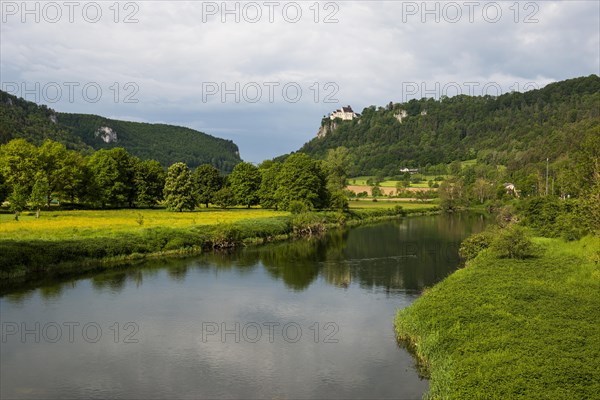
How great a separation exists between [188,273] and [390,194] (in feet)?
353

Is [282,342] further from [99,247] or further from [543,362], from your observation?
[99,247]

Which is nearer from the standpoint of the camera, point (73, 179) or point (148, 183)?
point (73, 179)

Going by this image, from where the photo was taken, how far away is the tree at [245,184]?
9112 cm

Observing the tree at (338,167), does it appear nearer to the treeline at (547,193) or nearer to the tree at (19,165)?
the treeline at (547,193)

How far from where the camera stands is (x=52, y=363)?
19844mm

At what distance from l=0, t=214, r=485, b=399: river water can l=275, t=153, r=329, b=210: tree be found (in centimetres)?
3453

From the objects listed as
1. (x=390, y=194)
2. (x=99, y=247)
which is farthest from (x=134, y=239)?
(x=390, y=194)

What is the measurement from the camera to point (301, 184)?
78.2m

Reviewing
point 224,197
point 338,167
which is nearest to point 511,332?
point 224,197

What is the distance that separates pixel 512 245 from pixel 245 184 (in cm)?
6196

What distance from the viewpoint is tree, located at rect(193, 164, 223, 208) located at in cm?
9200

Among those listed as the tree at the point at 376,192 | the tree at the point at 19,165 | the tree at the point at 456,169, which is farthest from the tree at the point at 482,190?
the tree at the point at 19,165

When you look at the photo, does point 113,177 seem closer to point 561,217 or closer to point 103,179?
point 103,179

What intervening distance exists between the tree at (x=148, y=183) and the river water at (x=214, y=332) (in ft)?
135
